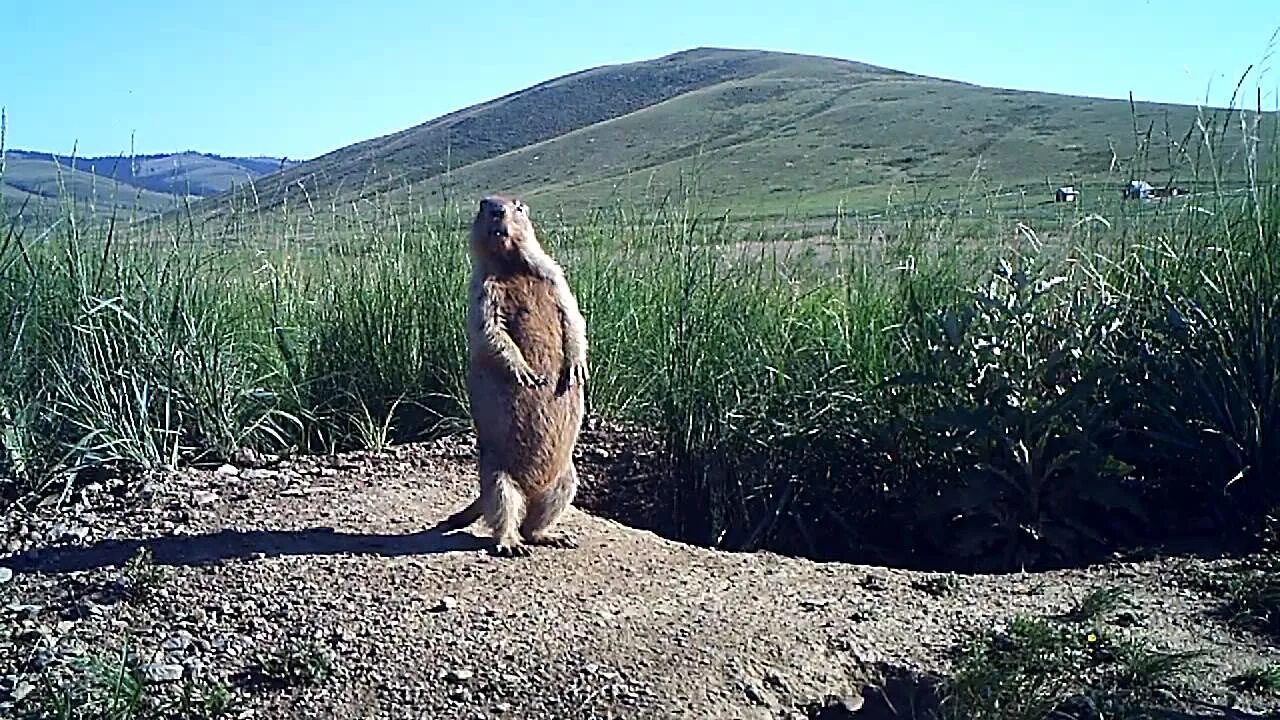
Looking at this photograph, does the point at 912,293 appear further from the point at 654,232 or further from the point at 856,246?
the point at 654,232

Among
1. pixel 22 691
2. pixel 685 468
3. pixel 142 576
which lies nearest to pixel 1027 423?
pixel 685 468

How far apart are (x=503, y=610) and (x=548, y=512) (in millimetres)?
803

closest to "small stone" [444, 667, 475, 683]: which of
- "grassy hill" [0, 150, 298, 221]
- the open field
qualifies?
the open field

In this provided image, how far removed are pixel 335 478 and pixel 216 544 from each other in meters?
1.13

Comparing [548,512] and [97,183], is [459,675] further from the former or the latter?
[97,183]

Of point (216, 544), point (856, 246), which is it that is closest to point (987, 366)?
point (856, 246)

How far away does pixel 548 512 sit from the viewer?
5.14m

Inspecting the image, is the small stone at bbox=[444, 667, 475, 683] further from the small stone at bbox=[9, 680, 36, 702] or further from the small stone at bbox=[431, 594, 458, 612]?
the small stone at bbox=[9, 680, 36, 702]

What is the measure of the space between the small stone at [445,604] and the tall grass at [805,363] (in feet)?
6.47

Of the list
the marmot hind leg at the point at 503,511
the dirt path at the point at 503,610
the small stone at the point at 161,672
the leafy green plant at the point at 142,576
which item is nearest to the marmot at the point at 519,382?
the marmot hind leg at the point at 503,511

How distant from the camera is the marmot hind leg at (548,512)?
201 inches

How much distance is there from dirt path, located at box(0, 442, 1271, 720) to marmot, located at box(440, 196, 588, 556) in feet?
0.57

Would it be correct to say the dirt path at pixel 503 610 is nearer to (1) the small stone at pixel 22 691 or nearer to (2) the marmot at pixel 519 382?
(2) the marmot at pixel 519 382

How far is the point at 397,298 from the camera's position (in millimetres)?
7094
